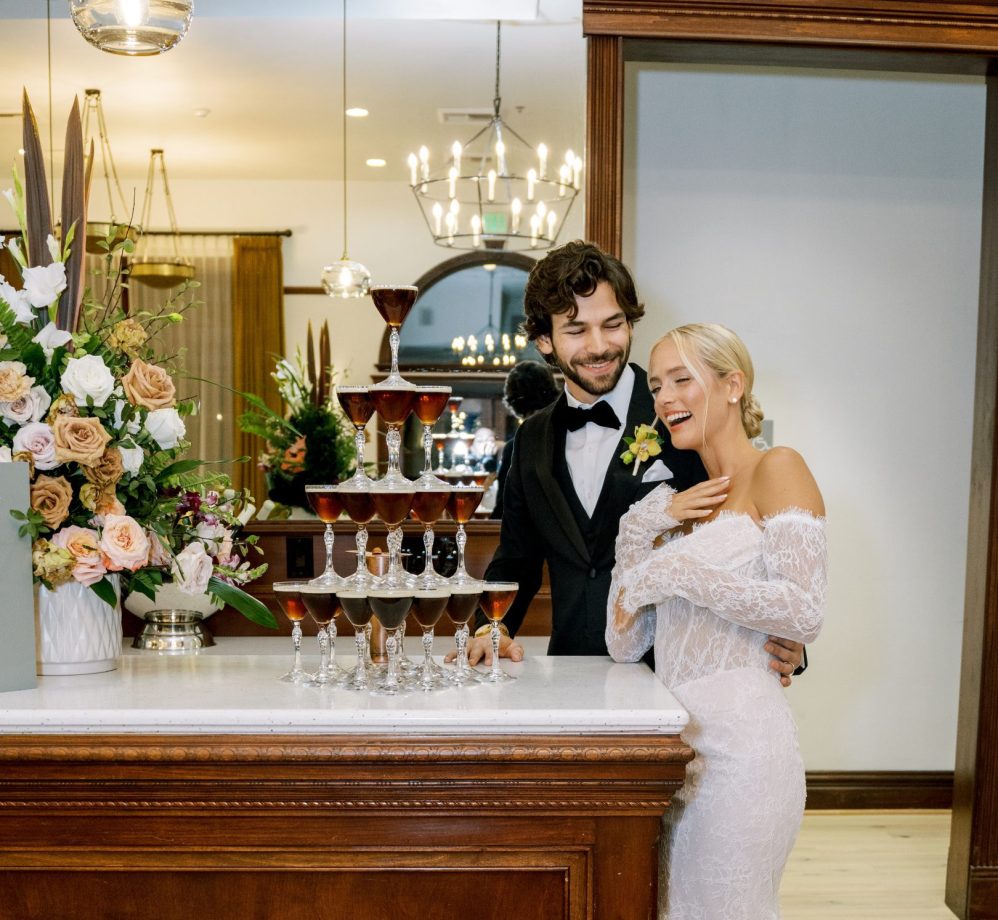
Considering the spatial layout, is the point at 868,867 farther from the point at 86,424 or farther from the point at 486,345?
the point at 486,345

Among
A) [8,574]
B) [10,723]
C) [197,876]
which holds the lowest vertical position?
[197,876]

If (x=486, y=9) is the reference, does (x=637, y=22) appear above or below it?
below

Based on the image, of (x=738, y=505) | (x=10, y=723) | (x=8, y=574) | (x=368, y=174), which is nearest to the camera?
(x=10, y=723)

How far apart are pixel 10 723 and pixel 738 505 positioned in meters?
1.26

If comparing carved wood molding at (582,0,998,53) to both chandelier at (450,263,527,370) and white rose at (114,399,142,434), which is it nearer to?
white rose at (114,399,142,434)

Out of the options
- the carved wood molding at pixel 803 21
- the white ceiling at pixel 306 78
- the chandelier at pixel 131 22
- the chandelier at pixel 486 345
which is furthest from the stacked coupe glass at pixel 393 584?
the chandelier at pixel 486 345

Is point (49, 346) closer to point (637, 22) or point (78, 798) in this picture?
point (78, 798)

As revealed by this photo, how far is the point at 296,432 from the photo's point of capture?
4.11 m

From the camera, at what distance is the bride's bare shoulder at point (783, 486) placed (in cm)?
193

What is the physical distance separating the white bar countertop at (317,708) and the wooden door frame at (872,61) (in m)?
1.82

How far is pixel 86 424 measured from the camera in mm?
1751

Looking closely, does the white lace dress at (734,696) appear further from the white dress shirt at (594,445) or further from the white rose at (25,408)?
the white rose at (25,408)

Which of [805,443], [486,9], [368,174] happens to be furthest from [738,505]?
[368,174]

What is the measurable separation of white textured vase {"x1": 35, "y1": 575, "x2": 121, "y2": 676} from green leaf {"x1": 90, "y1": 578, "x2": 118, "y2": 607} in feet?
0.05
